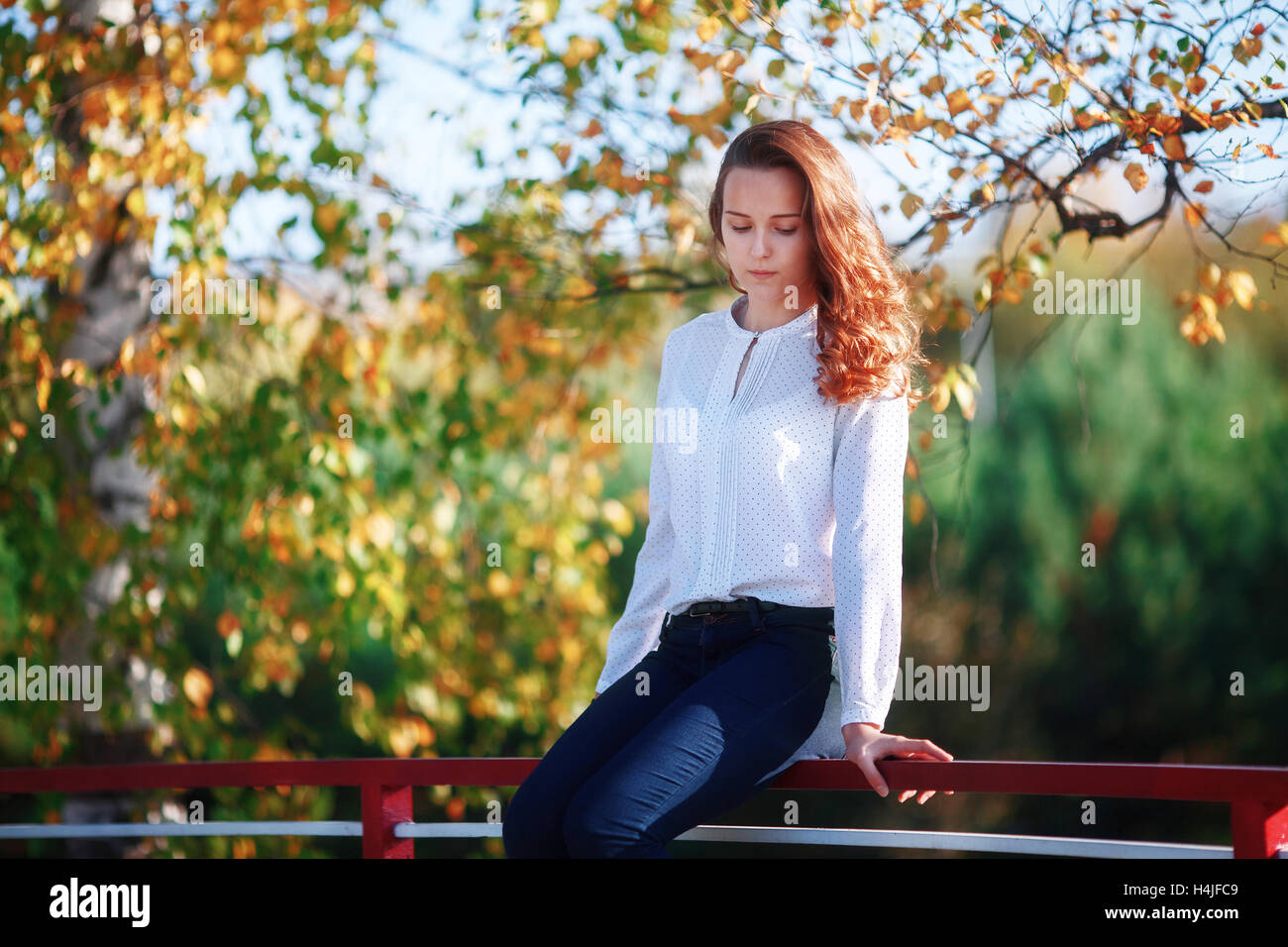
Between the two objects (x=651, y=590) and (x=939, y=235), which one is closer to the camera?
(x=651, y=590)

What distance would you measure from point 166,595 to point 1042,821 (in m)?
5.99

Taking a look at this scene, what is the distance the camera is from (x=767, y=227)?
2.04m

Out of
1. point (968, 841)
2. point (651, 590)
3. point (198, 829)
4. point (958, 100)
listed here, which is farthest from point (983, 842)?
point (958, 100)

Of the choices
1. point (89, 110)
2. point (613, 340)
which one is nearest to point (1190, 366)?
point (613, 340)

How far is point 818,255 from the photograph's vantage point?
2.05m

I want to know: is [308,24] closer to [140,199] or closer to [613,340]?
[140,199]

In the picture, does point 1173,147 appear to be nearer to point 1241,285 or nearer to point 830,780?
point 1241,285


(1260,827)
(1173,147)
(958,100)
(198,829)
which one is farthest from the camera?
(958,100)

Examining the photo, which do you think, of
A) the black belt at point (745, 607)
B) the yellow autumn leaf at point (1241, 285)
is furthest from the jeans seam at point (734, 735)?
the yellow autumn leaf at point (1241, 285)

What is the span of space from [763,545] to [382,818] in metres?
0.86

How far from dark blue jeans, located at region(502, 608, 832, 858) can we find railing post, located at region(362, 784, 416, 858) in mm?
397

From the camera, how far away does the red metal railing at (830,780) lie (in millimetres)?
1560

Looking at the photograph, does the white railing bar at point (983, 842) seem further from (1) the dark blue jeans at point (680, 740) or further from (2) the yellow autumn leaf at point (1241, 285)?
(2) the yellow autumn leaf at point (1241, 285)

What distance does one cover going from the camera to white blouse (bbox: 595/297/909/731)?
1835 millimetres
